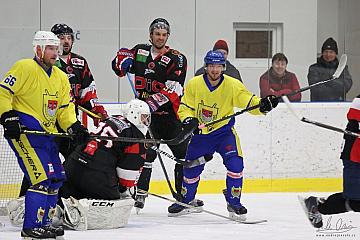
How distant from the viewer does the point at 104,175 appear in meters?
5.51

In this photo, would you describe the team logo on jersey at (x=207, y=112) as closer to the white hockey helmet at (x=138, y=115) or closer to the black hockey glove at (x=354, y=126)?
the white hockey helmet at (x=138, y=115)

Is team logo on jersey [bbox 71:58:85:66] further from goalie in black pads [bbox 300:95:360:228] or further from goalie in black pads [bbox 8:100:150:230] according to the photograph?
goalie in black pads [bbox 300:95:360:228]

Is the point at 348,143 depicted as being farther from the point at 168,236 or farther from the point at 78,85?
the point at 78,85

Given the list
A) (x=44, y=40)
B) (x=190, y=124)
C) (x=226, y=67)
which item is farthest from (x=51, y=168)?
(x=226, y=67)

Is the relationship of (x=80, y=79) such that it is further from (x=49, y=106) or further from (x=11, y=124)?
(x=11, y=124)

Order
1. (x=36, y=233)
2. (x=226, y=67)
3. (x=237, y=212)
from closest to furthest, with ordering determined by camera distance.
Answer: (x=36, y=233) < (x=237, y=212) < (x=226, y=67)

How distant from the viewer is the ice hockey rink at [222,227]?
17.5 feet

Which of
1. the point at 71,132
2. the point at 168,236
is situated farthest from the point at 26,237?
the point at 168,236

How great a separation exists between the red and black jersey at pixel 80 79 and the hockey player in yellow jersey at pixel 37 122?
4.46 feet

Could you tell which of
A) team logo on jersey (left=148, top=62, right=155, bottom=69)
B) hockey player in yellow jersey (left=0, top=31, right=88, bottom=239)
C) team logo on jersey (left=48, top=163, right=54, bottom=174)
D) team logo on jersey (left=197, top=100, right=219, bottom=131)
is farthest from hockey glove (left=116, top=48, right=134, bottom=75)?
team logo on jersey (left=48, top=163, right=54, bottom=174)

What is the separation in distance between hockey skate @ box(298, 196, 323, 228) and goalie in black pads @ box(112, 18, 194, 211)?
55.0 inches

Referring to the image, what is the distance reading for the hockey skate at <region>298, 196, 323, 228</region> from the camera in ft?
17.2

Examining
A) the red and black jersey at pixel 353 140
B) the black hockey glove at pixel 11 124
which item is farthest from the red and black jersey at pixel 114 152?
the red and black jersey at pixel 353 140

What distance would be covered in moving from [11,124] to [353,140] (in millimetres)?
1793
